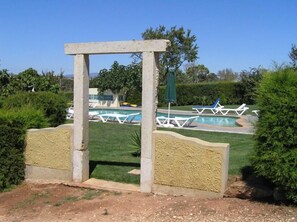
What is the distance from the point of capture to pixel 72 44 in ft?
25.6

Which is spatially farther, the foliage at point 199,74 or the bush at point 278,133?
the foliage at point 199,74

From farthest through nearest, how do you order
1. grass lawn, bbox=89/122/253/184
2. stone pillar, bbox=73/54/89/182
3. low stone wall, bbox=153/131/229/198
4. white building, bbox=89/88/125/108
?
white building, bbox=89/88/125/108 < grass lawn, bbox=89/122/253/184 < stone pillar, bbox=73/54/89/182 < low stone wall, bbox=153/131/229/198

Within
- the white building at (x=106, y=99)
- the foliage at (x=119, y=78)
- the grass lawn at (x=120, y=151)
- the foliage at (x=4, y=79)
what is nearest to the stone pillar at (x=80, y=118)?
the grass lawn at (x=120, y=151)

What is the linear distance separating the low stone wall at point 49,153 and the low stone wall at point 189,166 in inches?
83.8

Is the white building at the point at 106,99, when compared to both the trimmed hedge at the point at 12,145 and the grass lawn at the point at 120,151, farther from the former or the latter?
the trimmed hedge at the point at 12,145

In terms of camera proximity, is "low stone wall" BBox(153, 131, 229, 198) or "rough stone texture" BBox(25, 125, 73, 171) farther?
"rough stone texture" BBox(25, 125, 73, 171)

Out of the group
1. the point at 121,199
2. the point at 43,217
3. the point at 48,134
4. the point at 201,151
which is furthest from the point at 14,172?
the point at 201,151

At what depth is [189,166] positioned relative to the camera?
6.67m

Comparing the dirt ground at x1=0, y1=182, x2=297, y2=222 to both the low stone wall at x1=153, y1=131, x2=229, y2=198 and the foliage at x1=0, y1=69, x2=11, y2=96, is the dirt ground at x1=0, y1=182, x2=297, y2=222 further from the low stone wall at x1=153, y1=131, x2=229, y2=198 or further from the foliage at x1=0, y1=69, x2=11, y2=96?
the foliage at x1=0, y1=69, x2=11, y2=96

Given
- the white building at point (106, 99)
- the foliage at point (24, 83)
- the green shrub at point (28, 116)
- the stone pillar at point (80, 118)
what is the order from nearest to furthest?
the stone pillar at point (80, 118) → the green shrub at point (28, 116) → the foliage at point (24, 83) → the white building at point (106, 99)

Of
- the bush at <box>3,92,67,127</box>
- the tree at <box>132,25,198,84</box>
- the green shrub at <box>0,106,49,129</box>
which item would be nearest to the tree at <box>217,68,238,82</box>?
the tree at <box>132,25,198,84</box>

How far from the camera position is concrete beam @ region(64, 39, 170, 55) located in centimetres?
695

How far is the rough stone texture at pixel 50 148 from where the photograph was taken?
8.10 meters

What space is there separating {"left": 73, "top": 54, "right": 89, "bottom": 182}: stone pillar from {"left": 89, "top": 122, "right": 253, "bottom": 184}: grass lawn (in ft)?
1.28
